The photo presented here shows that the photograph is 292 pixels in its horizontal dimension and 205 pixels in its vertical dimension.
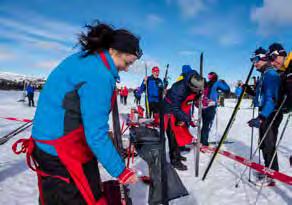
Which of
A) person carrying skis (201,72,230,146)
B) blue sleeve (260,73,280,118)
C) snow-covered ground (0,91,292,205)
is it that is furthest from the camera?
person carrying skis (201,72,230,146)

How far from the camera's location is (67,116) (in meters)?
1.55

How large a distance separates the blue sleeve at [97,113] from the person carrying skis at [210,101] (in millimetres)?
5609

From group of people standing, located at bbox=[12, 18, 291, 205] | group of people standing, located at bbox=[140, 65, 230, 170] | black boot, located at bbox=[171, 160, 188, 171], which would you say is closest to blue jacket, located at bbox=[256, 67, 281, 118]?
group of people standing, located at bbox=[140, 65, 230, 170]

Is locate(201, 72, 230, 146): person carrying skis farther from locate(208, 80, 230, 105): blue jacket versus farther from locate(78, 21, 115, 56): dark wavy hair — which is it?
locate(78, 21, 115, 56): dark wavy hair

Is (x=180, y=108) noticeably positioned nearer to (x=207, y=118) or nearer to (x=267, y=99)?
(x=267, y=99)

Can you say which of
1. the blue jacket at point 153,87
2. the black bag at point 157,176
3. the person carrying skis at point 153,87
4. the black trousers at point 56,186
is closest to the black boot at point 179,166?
the black bag at point 157,176

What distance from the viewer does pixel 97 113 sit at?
1.45 metres

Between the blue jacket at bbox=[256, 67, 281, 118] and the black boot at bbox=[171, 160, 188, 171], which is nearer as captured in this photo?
the blue jacket at bbox=[256, 67, 281, 118]

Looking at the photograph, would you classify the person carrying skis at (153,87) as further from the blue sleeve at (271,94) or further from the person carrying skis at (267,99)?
the blue sleeve at (271,94)

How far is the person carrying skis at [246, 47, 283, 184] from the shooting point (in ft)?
12.6

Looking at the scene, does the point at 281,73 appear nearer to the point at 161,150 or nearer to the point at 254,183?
the point at 254,183

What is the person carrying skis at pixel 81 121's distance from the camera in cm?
147

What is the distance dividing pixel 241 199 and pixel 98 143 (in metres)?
3.04

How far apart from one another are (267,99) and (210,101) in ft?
9.66
